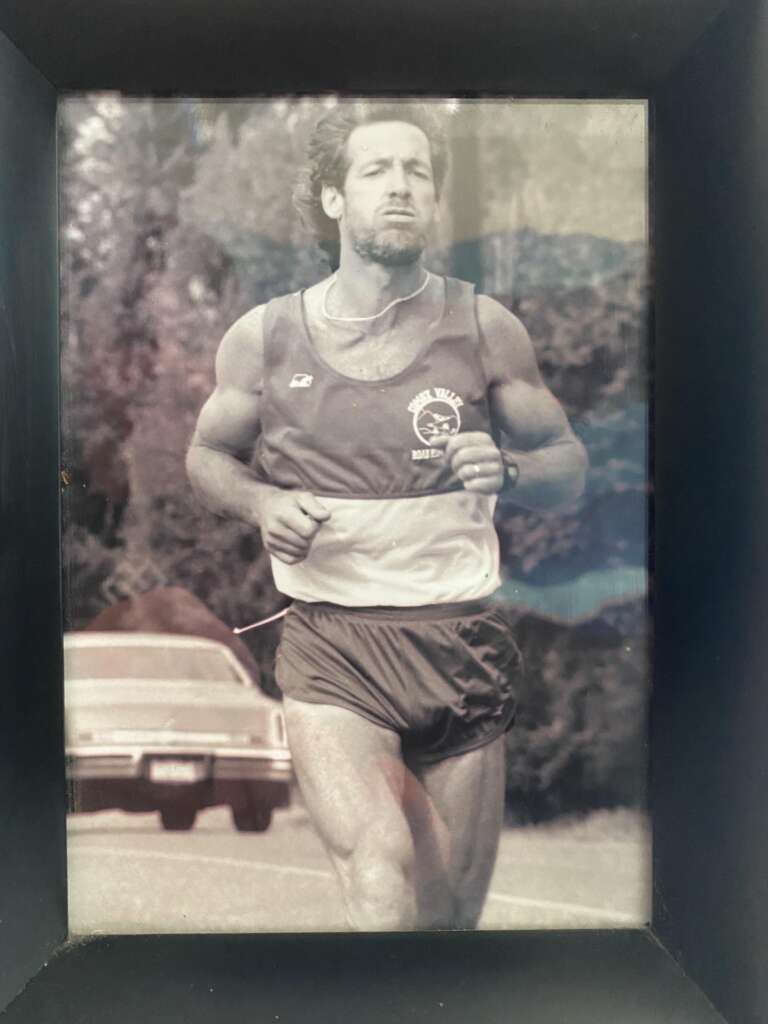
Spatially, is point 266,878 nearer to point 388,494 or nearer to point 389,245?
point 388,494

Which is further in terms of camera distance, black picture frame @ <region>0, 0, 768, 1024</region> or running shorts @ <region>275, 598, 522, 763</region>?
running shorts @ <region>275, 598, 522, 763</region>

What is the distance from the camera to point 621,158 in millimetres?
2234

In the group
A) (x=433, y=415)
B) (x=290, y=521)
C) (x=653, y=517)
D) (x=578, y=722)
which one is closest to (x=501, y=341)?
(x=433, y=415)

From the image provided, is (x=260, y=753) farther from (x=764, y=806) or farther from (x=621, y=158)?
(x=621, y=158)

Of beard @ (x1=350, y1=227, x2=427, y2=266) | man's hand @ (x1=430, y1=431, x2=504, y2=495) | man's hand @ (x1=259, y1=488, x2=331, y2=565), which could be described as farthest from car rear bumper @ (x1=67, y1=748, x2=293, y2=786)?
beard @ (x1=350, y1=227, x2=427, y2=266)

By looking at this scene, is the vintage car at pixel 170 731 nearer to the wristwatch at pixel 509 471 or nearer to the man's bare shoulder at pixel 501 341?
the wristwatch at pixel 509 471

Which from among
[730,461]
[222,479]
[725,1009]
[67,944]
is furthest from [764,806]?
[67,944]

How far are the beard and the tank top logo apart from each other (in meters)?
0.32

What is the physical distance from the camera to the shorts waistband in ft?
7.23

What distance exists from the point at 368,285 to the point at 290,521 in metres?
0.59

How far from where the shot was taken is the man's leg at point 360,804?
85.5 inches

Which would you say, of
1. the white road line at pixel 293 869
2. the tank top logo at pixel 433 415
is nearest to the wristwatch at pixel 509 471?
the tank top logo at pixel 433 415

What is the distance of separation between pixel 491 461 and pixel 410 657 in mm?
502

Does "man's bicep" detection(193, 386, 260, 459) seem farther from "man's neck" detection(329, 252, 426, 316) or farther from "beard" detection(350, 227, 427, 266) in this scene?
"beard" detection(350, 227, 427, 266)
